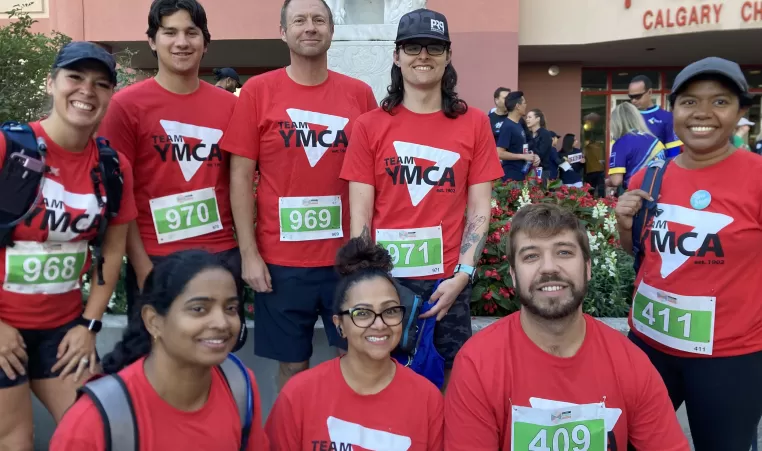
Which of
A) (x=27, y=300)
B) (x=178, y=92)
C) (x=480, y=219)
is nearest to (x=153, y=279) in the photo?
(x=27, y=300)

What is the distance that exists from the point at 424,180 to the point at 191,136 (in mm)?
1175

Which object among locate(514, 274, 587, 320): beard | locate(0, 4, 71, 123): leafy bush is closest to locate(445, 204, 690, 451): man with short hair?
locate(514, 274, 587, 320): beard

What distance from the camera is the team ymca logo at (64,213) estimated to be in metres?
2.51

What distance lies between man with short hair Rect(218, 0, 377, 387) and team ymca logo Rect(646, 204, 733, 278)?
1.51 m

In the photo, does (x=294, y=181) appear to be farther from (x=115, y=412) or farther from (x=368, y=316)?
(x=115, y=412)

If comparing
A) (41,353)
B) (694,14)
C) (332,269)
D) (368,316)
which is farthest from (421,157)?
(694,14)

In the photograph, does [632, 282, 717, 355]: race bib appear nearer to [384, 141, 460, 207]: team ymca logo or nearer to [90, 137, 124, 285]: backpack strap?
[384, 141, 460, 207]: team ymca logo

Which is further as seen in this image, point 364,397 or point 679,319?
point 679,319

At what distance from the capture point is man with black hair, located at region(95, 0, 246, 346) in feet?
10.2

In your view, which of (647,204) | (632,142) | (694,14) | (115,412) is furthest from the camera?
(694,14)

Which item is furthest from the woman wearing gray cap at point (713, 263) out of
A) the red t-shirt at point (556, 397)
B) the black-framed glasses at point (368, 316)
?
the black-framed glasses at point (368, 316)

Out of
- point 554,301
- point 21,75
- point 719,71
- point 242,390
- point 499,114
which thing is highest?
point 21,75

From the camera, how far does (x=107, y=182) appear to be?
2.67 metres

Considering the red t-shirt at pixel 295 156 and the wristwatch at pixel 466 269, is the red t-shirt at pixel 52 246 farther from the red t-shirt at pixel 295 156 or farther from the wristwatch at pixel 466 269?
the wristwatch at pixel 466 269
